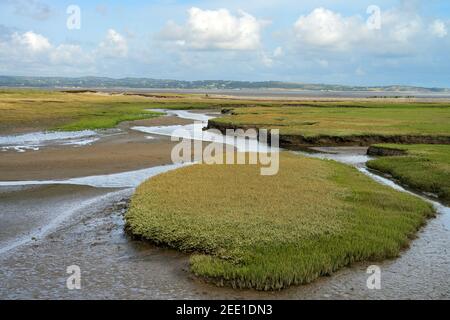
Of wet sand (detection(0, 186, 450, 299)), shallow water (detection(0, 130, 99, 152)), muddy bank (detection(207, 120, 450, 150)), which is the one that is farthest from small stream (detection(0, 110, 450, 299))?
muddy bank (detection(207, 120, 450, 150))

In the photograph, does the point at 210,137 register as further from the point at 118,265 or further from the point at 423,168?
the point at 118,265

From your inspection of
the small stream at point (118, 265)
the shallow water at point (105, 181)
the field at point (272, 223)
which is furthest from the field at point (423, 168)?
the shallow water at point (105, 181)

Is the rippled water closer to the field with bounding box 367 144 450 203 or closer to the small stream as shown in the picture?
the field with bounding box 367 144 450 203

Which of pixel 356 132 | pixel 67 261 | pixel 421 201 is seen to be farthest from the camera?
pixel 356 132

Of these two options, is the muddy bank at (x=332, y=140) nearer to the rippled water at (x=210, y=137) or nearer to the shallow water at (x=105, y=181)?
the rippled water at (x=210, y=137)
